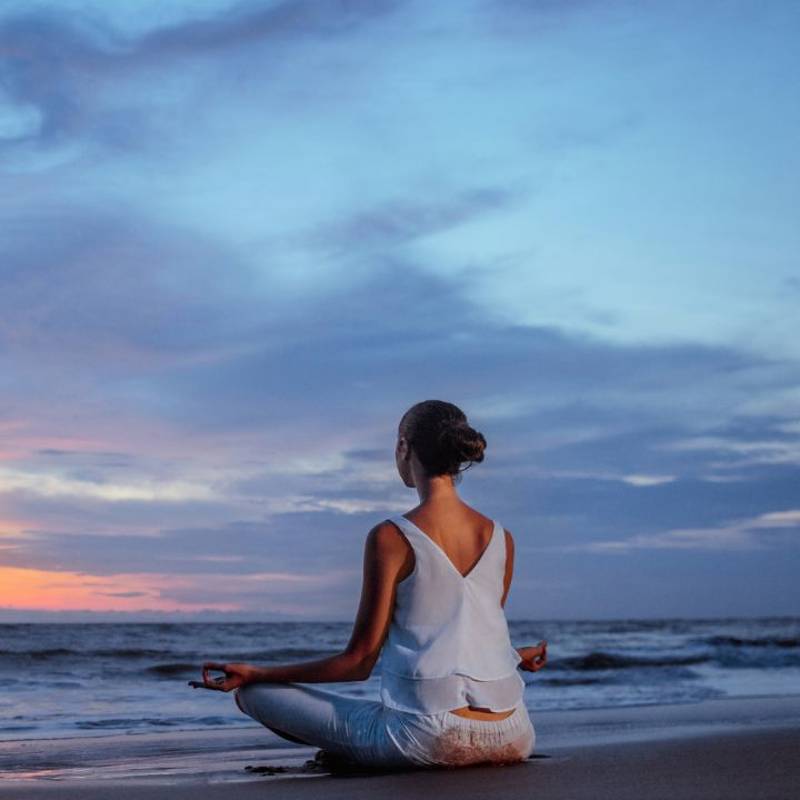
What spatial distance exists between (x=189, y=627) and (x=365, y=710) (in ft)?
116

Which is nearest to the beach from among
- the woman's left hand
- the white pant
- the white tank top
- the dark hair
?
the white pant

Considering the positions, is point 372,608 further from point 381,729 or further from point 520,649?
point 520,649

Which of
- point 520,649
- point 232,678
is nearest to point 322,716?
point 232,678

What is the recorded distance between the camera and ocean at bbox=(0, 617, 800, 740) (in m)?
10.2

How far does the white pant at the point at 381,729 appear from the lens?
3.69 meters


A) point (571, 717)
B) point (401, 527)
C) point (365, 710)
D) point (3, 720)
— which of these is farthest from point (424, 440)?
point (3, 720)

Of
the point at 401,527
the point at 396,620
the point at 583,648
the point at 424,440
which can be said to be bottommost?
the point at 583,648

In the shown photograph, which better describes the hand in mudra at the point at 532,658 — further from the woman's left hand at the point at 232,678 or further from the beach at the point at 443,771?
the woman's left hand at the point at 232,678

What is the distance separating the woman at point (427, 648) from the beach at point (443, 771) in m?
0.12

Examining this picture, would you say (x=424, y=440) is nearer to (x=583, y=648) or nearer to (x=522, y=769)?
(x=522, y=769)

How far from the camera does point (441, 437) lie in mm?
3715

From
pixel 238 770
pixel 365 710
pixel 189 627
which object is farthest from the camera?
pixel 189 627

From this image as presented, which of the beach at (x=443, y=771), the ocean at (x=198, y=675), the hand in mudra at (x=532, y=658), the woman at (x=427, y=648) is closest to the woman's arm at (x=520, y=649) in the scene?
the hand in mudra at (x=532, y=658)

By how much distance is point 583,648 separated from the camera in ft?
95.3
